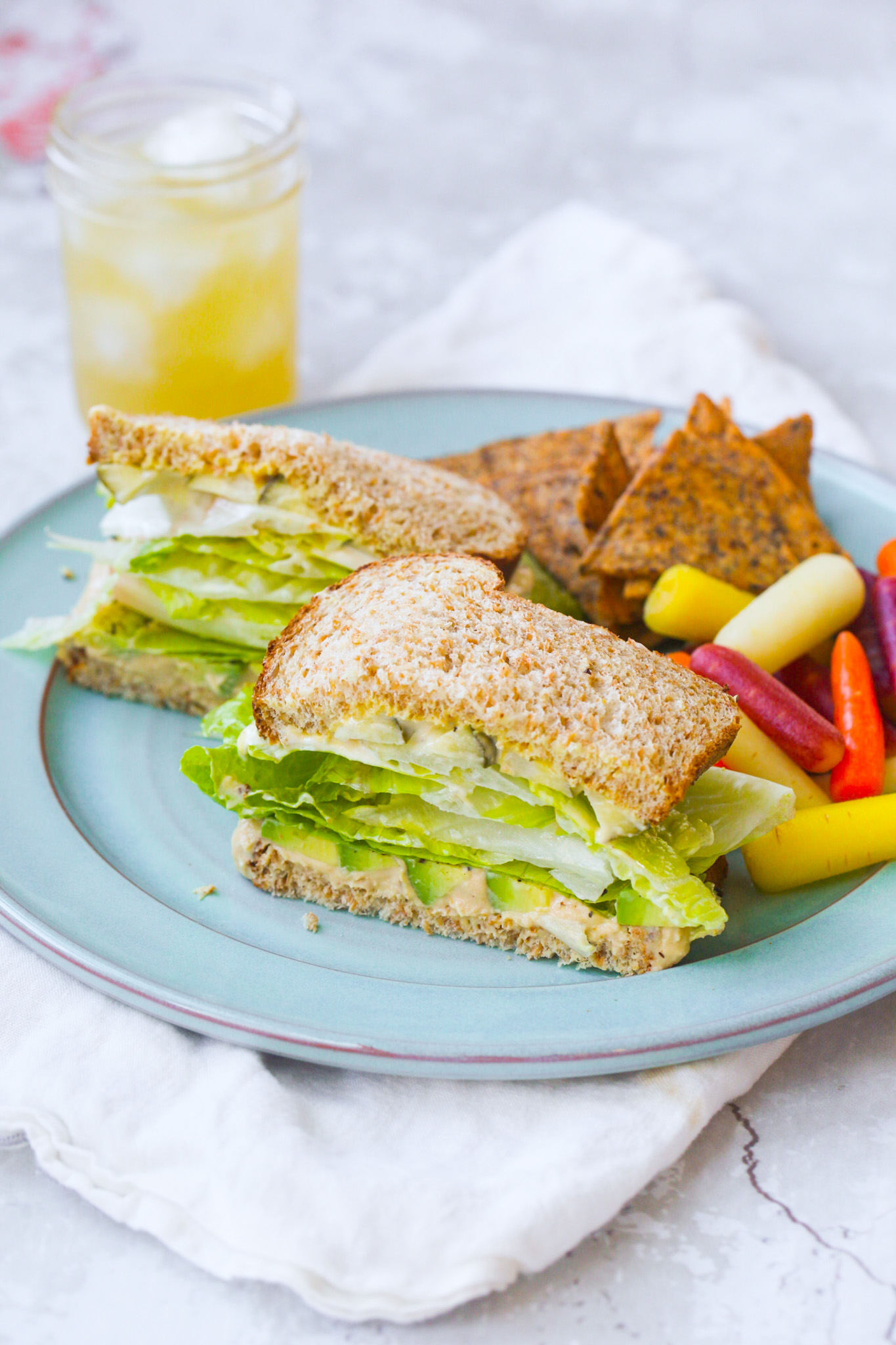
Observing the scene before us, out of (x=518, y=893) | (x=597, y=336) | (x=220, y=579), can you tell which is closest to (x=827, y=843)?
(x=518, y=893)

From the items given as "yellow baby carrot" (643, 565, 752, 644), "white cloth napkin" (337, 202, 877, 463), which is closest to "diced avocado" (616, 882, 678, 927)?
"yellow baby carrot" (643, 565, 752, 644)

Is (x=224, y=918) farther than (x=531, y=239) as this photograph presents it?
No

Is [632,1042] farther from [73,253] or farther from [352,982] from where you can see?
[73,253]

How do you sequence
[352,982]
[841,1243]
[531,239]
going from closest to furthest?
[841,1243] → [352,982] → [531,239]

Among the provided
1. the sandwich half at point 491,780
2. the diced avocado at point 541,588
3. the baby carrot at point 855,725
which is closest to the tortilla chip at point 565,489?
the diced avocado at point 541,588

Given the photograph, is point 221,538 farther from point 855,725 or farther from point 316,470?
point 855,725

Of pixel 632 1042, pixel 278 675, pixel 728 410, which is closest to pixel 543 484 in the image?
pixel 728 410

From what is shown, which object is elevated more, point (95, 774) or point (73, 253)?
point (73, 253)
